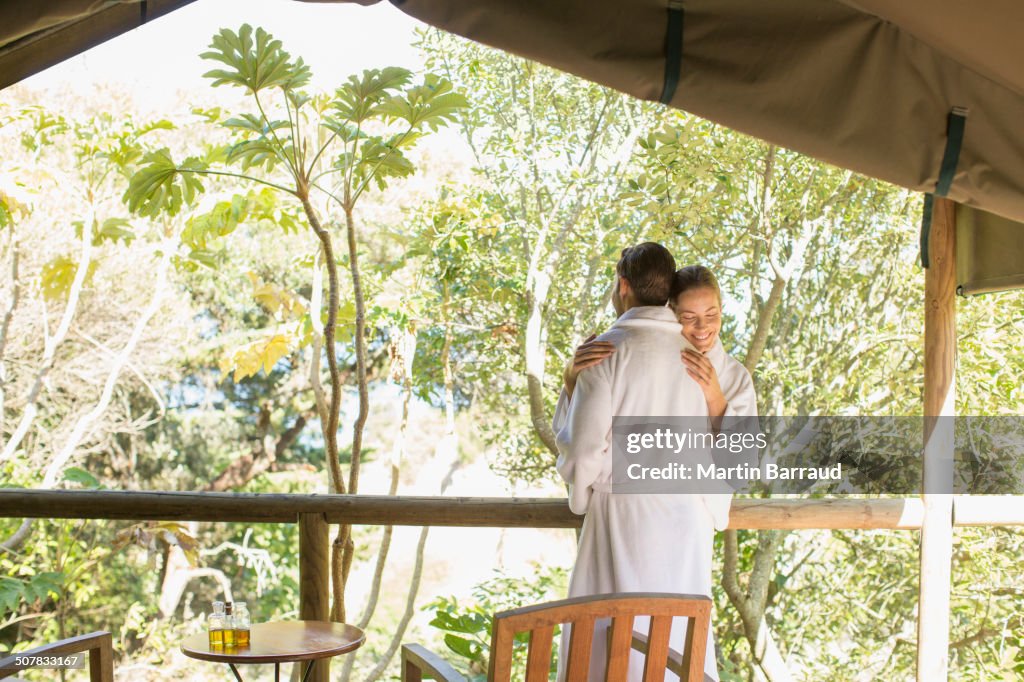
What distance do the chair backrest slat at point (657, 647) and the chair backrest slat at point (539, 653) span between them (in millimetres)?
186

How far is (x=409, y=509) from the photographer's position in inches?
108

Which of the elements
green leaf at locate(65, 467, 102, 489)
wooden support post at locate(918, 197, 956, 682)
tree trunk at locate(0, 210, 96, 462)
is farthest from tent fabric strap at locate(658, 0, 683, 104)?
tree trunk at locate(0, 210, 96, 462)

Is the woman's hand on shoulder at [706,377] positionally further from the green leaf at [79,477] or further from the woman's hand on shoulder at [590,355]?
the green leaf at [79,477]

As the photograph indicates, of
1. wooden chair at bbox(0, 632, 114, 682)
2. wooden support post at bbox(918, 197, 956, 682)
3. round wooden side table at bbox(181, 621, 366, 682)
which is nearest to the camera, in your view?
wooden chair at bbox(0, 632, 114, 682)

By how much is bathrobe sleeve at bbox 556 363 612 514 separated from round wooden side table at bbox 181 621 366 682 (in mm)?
642

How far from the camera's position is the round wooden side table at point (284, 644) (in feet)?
6.59

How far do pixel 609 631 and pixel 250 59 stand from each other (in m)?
2.44

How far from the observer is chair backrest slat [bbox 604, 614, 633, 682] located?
1.48 metres

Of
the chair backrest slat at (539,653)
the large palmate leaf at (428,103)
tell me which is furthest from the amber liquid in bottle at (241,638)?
the large palmate leaf at (428,103)

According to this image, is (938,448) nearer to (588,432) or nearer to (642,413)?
(642,413)

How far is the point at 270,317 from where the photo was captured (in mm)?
9156

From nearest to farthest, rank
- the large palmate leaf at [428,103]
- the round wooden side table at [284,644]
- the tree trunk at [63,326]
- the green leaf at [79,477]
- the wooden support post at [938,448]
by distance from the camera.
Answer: the round wooden side table at [284,644] → the wooden support post at [938,448] → the large palmate leaf at [428,103] → the green leaf at [79,477] → the tree trunk at [63,326]

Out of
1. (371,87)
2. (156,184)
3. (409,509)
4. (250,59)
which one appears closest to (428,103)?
(371,87)

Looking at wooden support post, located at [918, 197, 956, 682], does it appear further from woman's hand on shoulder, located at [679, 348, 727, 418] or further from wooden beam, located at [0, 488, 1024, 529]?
woman's hand on shoulder, located at [679, 348, 727, 418]
